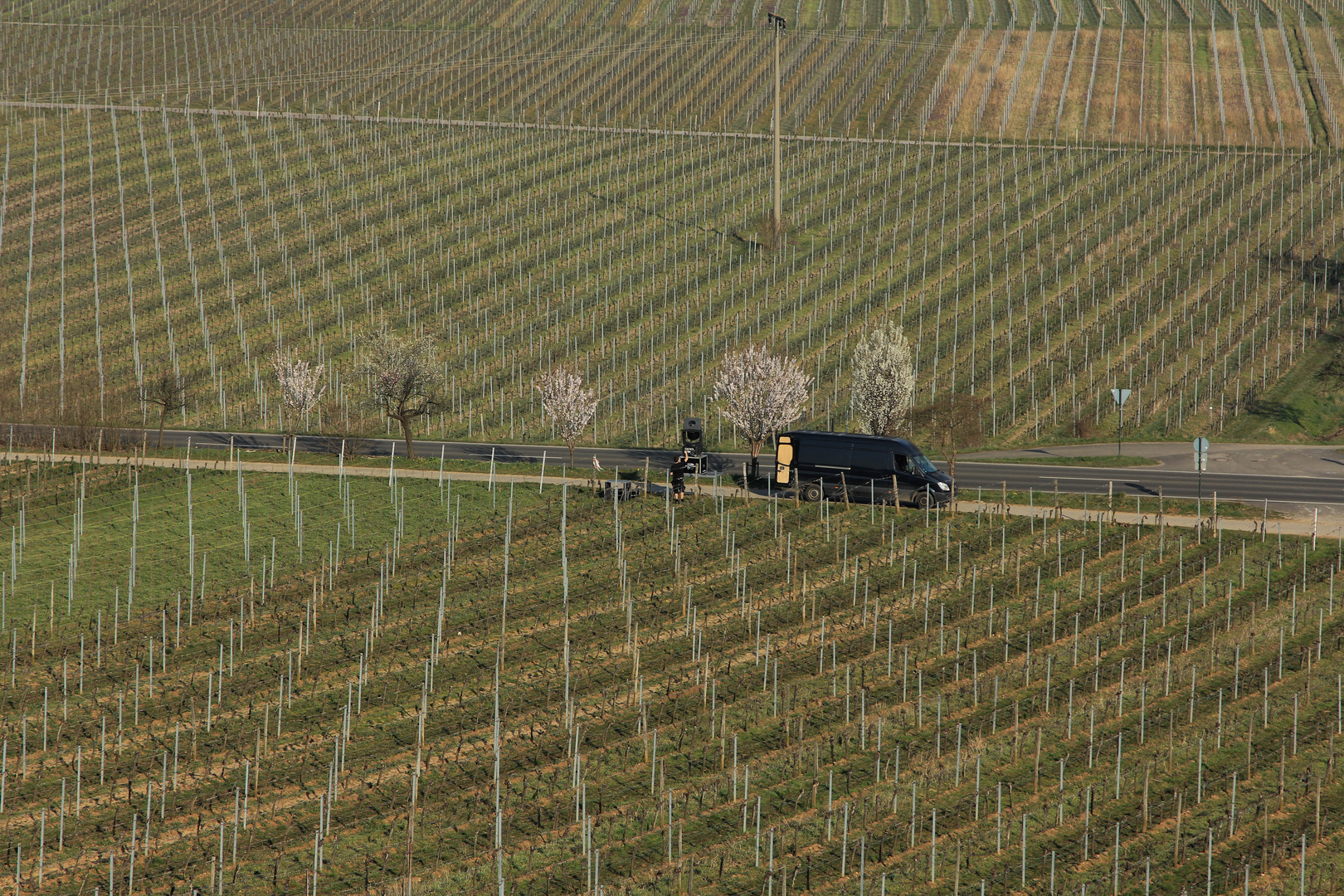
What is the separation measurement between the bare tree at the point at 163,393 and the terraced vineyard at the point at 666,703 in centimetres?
1011

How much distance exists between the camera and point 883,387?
180 feet

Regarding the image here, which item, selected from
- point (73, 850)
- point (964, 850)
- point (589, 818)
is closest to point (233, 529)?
point (73, 850)

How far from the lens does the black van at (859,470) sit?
146 ft

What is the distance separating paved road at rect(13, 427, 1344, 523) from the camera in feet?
157

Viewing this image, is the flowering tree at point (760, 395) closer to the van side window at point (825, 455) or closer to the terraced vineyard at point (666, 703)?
the van side window at point (825, 455)

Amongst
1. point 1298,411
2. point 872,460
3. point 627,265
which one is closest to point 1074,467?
point 872,460

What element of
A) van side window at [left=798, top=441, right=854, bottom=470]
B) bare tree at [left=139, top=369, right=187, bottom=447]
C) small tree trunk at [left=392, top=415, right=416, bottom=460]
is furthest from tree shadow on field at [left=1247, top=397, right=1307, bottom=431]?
bare tree at [left=139, top=369, right=187, bottom=447]

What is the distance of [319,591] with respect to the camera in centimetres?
3819

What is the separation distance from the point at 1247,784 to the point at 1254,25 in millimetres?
97962

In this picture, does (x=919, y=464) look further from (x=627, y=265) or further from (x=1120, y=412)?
(x=627, y=265)

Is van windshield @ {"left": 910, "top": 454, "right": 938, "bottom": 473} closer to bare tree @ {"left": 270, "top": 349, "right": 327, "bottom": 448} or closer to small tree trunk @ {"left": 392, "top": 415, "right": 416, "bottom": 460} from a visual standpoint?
small tree trunk @ {"left": 392, "top": 415, "right": 416, "bottom": 460}

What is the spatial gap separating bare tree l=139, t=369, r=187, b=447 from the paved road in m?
1.28

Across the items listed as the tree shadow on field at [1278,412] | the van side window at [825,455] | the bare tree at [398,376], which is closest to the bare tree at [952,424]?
the van side window at [825,455]

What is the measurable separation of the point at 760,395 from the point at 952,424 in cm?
739
